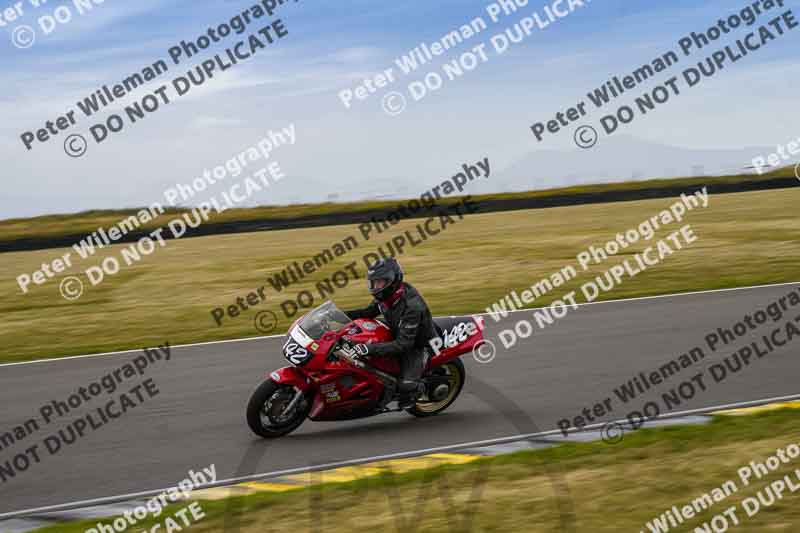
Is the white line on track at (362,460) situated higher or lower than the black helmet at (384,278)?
lower

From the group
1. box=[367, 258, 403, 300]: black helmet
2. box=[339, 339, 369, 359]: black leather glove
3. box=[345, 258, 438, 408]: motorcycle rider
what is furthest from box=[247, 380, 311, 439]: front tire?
box=[367, 258, 403, 300]: black helmet

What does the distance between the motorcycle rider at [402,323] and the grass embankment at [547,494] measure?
5.72 feet

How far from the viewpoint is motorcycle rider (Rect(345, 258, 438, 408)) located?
9.17 metres

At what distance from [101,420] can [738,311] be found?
380 inches

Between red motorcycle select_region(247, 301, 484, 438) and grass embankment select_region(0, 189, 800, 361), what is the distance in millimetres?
6957

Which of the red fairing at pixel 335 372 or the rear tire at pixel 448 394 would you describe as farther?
the rear tire at pixel 448 394

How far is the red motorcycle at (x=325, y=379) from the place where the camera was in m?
9.07

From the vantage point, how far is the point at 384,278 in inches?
359

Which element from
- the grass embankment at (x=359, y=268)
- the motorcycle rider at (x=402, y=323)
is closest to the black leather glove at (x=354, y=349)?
A: the motorcycle rider at (x=402, y=323)

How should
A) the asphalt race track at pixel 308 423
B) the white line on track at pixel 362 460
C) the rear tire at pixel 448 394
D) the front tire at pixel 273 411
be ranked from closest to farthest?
the white line on track at pixel 362 460 → the asphalt race track at pixel 308 423 → the front tire at pixel 273 411 → the rear tire at pixel 448 394

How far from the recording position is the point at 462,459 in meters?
8.03

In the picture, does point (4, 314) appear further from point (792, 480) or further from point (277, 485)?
point (792, 480)

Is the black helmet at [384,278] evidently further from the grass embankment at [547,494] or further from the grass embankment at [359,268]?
the grass embankment at [359,268]

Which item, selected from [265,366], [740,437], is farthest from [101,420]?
[740,437]
